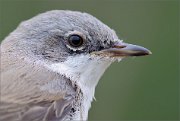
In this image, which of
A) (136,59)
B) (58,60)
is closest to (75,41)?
(58,60)

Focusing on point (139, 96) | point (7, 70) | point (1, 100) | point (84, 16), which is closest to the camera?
point (1, 100)

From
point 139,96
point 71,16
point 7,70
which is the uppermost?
point 71,16

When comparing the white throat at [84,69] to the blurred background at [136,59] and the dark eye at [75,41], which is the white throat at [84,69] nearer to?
the dark eye at [75,41]

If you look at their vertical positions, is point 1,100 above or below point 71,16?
below

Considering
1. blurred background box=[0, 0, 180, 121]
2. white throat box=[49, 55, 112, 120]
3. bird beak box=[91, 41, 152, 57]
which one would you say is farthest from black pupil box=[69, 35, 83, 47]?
blurred background box=[0, 0, 180, 121]

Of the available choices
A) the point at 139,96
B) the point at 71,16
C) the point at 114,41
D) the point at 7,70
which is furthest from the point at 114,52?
the point at 139,96

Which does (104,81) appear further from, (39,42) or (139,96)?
(39,42)

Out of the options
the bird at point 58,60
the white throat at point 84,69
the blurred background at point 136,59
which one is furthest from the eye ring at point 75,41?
the blurred background at point 136,59
